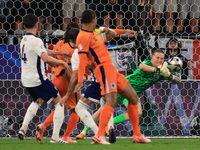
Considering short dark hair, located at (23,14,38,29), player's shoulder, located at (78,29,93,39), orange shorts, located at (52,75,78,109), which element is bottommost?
orange shorts, located at (52,75,78,109)

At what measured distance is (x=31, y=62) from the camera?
3.84 m

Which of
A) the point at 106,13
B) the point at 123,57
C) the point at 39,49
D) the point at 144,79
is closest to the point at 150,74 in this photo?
the point at 144,79

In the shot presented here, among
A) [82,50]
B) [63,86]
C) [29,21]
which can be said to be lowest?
[63,86]

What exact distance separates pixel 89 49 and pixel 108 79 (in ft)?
1.24

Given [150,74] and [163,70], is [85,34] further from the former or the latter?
[150,74]

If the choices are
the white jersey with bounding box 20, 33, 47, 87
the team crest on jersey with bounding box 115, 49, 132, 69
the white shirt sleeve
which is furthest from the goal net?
the white shirt sleeve

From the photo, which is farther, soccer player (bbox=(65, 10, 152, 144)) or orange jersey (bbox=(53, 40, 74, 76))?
orange jersey (bbox=(53, 40, 74, 76))

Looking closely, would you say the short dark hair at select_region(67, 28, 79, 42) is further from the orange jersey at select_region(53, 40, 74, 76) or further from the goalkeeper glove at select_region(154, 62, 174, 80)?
the goalkeeper glove at select_region(154, 62, 174, 80)

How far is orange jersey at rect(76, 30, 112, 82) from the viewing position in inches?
136

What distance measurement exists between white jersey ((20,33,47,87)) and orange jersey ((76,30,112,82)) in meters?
0.54

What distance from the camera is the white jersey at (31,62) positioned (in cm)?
381

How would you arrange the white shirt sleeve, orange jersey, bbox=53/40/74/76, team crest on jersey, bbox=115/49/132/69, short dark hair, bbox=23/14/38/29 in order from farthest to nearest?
team crest on jersey, bbox=115/49/132/69 < orange jersey, bbox=53/40/74/76 < short dark hair, bbox=23/14/38/29 < the white shirt sleeve

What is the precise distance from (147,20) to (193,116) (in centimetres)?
184

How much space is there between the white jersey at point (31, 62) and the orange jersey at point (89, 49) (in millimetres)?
541
